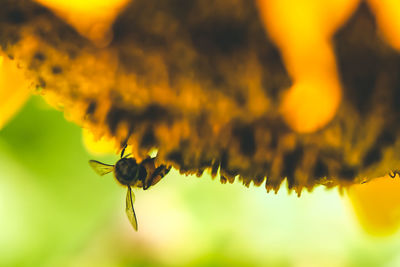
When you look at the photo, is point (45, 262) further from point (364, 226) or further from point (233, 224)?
point (364, 226)

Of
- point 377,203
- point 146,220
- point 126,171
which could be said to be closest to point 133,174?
point 126,171

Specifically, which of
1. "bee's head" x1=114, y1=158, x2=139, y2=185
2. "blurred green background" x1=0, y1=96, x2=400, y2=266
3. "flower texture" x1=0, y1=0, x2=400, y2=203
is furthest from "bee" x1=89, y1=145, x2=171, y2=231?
"blurred green background" x1=0, y1=96, x2=400, y2=266

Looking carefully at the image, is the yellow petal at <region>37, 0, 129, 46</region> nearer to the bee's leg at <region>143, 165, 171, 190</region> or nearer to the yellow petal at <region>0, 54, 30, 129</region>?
the yellow petal at <region>0, 54, 30, 129</region>

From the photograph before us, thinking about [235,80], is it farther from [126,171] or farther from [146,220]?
[146,220]

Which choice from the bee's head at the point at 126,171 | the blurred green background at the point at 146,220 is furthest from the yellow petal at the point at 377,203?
the blurred green background at the point at 146,220

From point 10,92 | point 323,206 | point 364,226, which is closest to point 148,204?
point 323,206

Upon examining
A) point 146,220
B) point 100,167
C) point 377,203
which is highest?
point 146,220
